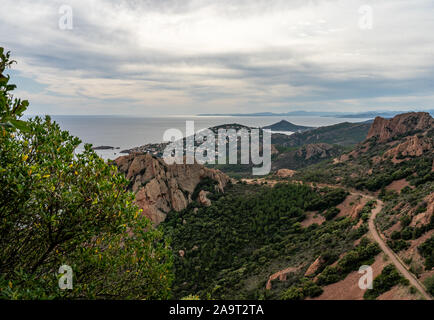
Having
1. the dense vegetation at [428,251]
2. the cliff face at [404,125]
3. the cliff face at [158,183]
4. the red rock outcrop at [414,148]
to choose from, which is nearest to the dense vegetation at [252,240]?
the cliff face at [158,183]

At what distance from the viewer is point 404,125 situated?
84.0 m

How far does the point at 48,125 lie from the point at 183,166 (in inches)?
1918

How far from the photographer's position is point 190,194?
188ft

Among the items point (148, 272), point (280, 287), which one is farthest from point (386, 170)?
point (148, 272)

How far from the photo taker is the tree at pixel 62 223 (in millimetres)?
6613

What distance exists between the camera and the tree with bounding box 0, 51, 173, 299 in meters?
6.61

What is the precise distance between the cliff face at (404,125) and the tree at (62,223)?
9842 cm

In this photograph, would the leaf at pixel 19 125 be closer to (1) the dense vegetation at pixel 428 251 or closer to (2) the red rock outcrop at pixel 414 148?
(1) the dense vegetation at pixel 428 251

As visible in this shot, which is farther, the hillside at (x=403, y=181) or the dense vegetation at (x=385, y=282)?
the hillside at (x=403, y=181)

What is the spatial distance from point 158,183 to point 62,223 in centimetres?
4592

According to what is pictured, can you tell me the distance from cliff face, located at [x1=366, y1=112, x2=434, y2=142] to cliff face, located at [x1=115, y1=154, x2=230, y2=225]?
67974 mm

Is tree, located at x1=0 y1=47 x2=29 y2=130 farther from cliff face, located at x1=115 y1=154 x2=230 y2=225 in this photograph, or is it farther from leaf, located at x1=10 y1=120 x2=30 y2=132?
cliff face, located at x1=115 y1=154 x2=230 y2=225

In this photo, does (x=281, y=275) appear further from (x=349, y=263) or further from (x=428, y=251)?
(x=428, y=251)
